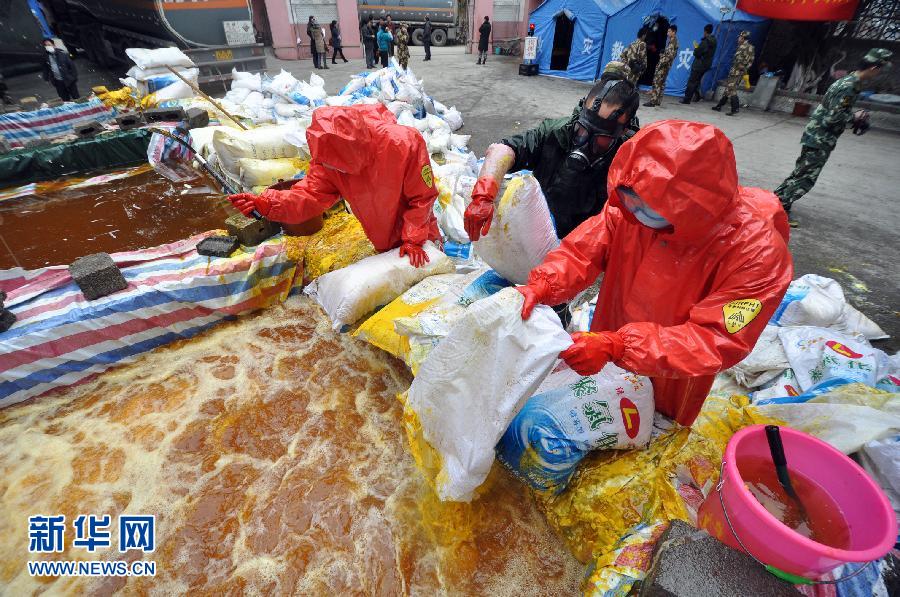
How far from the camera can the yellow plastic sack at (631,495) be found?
1553mm

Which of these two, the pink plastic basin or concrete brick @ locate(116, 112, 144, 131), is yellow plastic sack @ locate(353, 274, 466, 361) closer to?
the pink plastic basin

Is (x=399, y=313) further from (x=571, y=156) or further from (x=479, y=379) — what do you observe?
(x=571, y=156)

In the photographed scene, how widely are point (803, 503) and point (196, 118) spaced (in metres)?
6.92

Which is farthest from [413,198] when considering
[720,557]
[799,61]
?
[799,61]

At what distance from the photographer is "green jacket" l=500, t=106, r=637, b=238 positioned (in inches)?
95.2

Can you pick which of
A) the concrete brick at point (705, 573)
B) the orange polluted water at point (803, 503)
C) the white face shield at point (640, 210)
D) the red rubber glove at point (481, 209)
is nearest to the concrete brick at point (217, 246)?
the red rubber glove at point (481, 209)

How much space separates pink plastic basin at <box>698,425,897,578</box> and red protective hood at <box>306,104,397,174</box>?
7.44 ft

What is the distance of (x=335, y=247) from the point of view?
11.0 ft

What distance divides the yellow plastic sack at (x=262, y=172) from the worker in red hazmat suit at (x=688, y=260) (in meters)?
3.51

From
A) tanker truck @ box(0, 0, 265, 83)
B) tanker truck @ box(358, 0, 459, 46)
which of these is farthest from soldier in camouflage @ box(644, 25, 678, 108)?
tanker truck @ box(358, 0, 459, 46)

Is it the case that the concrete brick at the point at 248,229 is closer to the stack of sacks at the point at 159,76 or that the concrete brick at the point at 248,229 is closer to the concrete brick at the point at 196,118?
the concrete brick at the point at 196,118

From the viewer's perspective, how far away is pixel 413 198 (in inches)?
111

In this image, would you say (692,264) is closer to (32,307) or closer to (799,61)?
(32,307)

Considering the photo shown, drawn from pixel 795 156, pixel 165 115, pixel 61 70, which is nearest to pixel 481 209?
pixel 165 115
